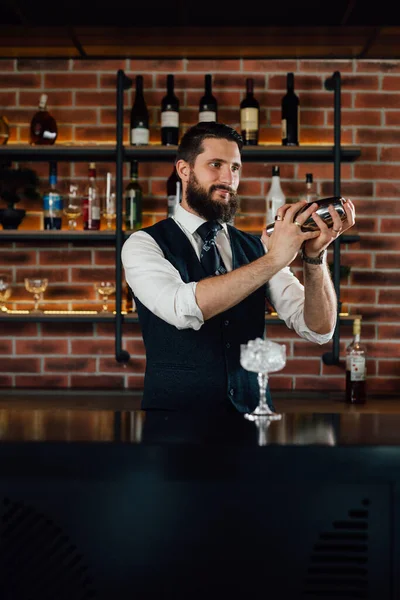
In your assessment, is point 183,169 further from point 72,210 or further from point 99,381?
point 99,381

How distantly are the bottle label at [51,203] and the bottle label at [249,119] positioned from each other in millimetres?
723

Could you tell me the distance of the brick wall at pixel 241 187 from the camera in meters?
2.66

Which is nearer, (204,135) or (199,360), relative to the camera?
(199,360)

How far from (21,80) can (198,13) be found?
87cm

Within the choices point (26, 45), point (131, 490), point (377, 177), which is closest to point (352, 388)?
point (377, 177)

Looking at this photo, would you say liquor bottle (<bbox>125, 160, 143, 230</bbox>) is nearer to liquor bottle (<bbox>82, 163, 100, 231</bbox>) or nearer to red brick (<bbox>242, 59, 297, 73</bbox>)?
liquor bottle (<bbox>82, 163, 100, 231</bbox>)

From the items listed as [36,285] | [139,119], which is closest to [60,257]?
[36,285]

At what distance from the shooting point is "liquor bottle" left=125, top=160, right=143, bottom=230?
2578mm

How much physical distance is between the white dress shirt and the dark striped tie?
0.06 feet

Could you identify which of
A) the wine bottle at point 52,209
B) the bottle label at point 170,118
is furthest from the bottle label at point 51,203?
the bottle label at point 170,118

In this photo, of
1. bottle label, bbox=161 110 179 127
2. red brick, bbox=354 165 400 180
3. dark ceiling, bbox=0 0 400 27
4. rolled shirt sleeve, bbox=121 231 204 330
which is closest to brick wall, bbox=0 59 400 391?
red brick, bbox=354 165 400 180

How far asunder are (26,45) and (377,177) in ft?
4.46

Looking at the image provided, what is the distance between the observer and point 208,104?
261cm

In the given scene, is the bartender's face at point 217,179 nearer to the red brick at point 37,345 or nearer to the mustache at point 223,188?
the mustache at point 223,188
